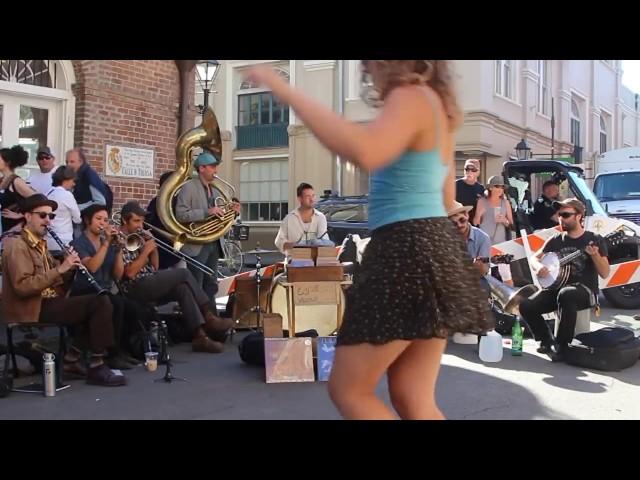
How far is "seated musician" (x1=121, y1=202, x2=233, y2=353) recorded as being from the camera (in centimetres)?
600

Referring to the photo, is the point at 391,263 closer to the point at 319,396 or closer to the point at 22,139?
the point at 319,396

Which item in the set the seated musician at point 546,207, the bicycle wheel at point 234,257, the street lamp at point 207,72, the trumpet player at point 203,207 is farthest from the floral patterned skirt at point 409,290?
the bicycle wheel at point 234,257

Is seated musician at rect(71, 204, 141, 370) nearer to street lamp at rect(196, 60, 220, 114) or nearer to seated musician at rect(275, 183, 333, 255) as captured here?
seated musician at rect(275, 183, 333, 255)

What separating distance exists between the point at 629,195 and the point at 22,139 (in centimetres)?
984

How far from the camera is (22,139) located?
8.62m

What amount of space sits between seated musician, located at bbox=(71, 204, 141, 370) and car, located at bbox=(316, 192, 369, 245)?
5246mm

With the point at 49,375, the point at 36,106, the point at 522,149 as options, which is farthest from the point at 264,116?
the point at 49,375

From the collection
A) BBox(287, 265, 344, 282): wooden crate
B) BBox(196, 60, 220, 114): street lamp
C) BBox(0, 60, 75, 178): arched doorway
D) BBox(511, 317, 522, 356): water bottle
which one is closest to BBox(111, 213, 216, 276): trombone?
BBox(287, 265, 344, 282): wooden crate

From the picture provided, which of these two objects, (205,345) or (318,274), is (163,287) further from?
(318,274)

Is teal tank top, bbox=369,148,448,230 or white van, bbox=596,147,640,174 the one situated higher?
white van, bbox=596,147,640,174

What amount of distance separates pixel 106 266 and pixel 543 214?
665 cm

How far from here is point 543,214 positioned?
9.98 m
